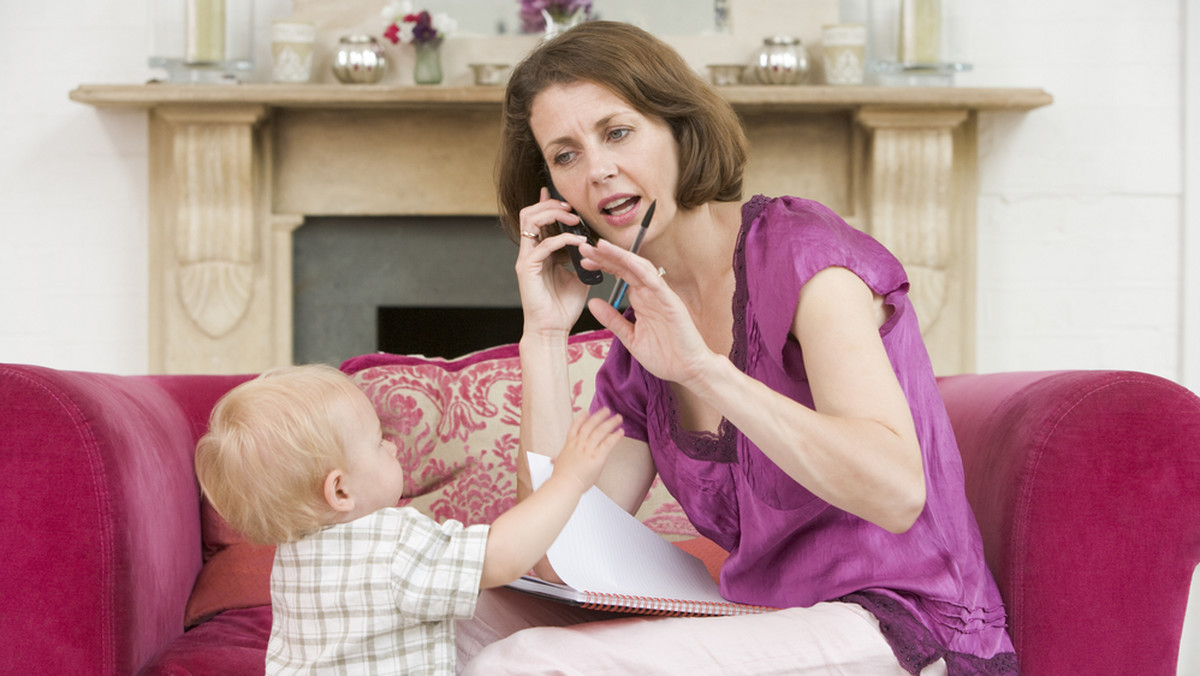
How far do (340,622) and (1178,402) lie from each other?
94 centimetres

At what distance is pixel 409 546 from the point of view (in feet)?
3.49

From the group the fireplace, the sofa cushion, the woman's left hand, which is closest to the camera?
the woman's left hand

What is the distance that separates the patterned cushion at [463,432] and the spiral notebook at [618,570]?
0.37 meters

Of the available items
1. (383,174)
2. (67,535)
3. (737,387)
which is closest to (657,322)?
(737,387)

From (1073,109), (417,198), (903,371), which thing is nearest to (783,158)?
(1073,109)

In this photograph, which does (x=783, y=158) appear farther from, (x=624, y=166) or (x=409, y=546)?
(x=409, y=546)

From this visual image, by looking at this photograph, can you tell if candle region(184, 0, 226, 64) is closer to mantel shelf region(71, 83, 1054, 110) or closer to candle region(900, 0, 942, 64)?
mantel shelf region(71, 83, 1054, 110)

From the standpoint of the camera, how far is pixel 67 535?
1181 millimetres

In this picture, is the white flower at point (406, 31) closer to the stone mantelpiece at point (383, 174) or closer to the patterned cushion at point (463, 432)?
the stone mantelpiece at point (383, 174)

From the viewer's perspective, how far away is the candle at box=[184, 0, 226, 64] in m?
2.83

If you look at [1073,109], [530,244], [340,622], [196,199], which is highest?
[1073,109]

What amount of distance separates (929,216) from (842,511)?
6.54 ft

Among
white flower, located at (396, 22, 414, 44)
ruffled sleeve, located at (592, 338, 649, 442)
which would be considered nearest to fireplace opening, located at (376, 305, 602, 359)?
white flower, located at (396, 22, 414, 44)

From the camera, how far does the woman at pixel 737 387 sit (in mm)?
1015
